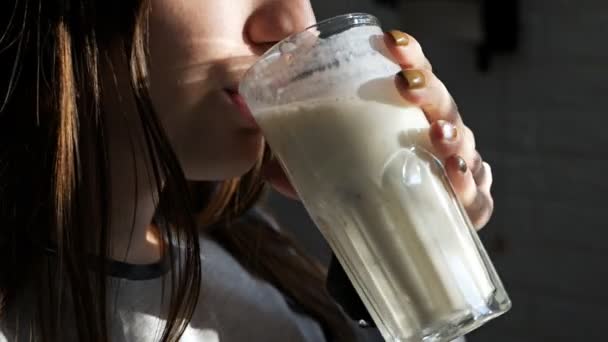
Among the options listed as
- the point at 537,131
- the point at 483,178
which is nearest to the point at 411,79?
the point at 483,178

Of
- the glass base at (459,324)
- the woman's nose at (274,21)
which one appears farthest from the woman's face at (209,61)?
the glass base at (459,324)

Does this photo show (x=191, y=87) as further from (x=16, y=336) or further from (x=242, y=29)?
(x=16, y=336)

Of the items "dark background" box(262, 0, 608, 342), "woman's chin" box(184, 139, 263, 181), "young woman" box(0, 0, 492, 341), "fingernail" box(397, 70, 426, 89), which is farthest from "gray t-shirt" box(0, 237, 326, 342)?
"dark background" box(262, 0, 608, 342)

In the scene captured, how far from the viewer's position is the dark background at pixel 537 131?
1.67 m

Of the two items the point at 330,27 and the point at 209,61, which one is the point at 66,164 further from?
the point at 330,27

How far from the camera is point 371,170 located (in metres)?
0.67

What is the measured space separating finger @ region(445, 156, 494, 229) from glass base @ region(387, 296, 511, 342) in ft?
0.33

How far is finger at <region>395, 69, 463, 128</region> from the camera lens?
696 mm

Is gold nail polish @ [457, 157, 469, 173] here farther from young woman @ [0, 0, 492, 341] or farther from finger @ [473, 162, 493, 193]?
finger @ [473, 162, 493, 193]

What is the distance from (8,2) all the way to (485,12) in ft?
3.71

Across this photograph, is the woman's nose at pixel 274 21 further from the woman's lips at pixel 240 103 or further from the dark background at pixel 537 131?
the dark background at pixel 537 131

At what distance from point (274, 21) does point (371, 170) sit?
0.18m

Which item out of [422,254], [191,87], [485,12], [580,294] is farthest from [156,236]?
[580,294]

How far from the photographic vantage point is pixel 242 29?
0.77 meters
